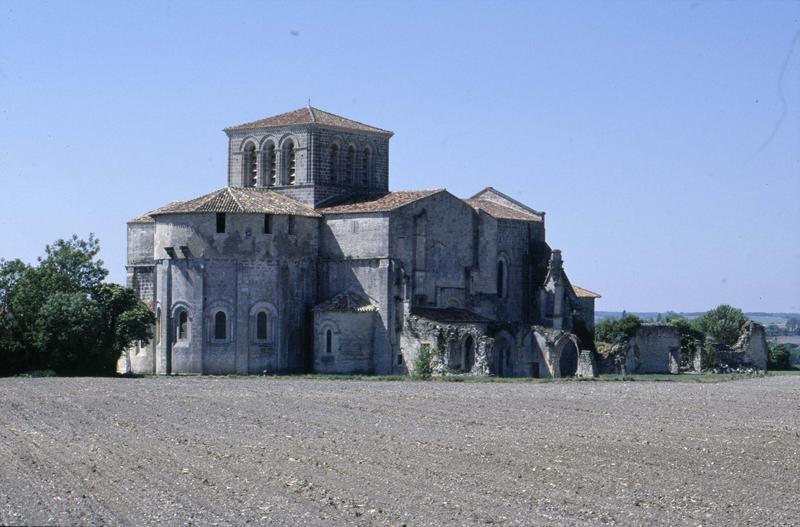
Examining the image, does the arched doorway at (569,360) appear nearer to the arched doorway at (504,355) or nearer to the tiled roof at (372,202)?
the arched doorway at (504,355)

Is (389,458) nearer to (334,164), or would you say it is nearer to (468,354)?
(468,354)

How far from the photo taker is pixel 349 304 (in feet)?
198

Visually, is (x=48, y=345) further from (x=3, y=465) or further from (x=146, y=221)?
(x=3, y=465)

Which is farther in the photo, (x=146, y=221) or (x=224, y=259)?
(x=146, y=221)

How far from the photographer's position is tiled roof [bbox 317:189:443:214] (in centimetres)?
6119

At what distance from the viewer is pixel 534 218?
69875mm

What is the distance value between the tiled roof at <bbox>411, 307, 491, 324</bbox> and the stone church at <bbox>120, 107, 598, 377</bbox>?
0.13m

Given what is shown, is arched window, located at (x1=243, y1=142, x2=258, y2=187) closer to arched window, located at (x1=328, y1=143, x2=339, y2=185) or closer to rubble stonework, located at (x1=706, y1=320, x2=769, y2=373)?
arched window, located at (x1=328, y1=143, x2=339, y2=185)

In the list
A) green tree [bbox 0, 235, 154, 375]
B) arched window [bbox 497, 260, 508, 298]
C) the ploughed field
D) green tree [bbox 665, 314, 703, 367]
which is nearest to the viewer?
the ploughed field

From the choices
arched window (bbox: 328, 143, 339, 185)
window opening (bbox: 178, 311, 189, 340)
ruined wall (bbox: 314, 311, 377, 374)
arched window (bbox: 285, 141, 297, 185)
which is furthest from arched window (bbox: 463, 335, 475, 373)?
window opening (bbox: 178, 311, 189, 340)

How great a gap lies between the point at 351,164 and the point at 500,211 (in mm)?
7497

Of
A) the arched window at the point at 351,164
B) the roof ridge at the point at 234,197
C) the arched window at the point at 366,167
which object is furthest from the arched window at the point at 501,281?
the roof ridge at the point at 234,197

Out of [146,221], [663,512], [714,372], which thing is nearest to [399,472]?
[663,512]

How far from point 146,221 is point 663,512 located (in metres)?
44.2
